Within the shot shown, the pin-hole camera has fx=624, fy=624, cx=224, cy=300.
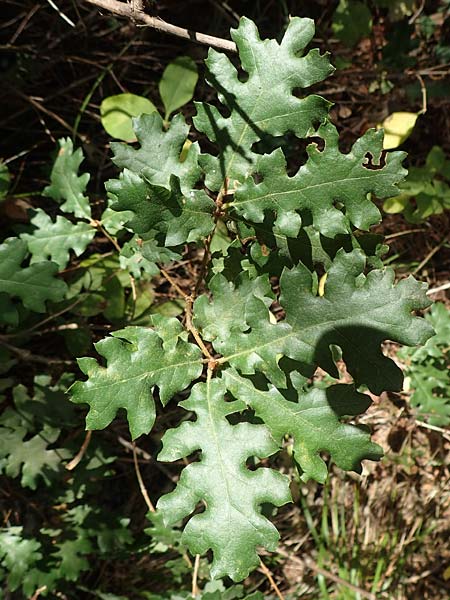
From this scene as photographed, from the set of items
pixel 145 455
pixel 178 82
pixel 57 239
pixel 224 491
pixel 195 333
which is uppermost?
pixel 178 82

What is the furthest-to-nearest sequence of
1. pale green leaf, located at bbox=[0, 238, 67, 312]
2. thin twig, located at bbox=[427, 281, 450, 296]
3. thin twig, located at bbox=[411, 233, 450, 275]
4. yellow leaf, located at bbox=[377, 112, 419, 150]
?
thin twig, located at bbox=[411, 233, 450, 275]
thin twig, located at bbox=[427, 281, 450, 296]
yellow leaf, located at bbox=[377, 112, 419, 150]
pale green leaf, located at bbox=[0, 238, 67, 312]

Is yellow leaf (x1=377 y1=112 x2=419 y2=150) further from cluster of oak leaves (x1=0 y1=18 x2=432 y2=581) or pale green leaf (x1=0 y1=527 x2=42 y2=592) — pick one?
pale green leaf (x1=0 y1=527 x2=42 y2=592)

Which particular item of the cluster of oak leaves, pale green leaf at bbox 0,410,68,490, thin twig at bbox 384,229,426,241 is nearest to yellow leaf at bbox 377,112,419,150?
thin twig at bbox 384,229,426,241

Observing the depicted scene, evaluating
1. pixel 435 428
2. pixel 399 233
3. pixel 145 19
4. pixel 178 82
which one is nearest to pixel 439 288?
pixel 399 233

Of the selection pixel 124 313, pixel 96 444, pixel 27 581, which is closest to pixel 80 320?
pixel 124 313

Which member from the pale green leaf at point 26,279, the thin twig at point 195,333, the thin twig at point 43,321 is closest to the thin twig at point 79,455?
the thin twig at point 43,321

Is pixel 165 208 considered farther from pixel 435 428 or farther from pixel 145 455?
pixel 435 428
